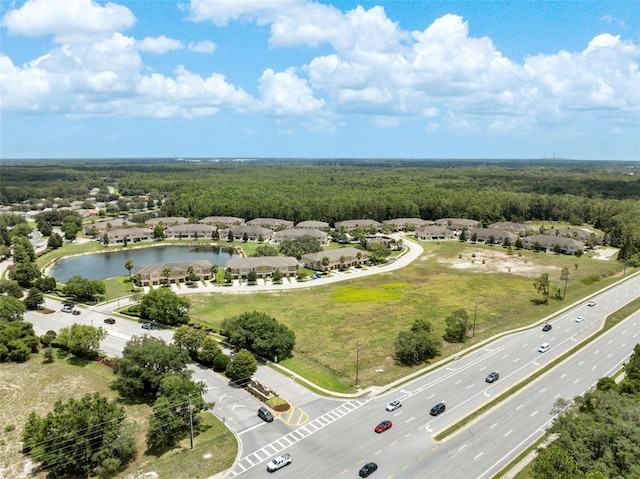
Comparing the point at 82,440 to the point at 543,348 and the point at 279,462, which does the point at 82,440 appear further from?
the point at 543,348

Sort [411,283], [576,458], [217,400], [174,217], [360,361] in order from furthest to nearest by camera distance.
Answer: [174,217] < [411,283] < [360,361] < [217,400] < [576,458]

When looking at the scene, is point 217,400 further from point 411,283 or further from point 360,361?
point 411,283

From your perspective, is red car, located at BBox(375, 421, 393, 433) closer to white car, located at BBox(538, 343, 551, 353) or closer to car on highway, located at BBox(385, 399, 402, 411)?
car on highway, located at BBox(385, 399, 402, 411)

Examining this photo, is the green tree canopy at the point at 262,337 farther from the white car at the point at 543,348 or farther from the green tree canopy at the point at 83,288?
the green tree canopy at the point at 83,288

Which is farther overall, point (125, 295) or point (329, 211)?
point (329, 211)

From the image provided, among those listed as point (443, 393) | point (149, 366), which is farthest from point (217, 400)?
point (443, 393)

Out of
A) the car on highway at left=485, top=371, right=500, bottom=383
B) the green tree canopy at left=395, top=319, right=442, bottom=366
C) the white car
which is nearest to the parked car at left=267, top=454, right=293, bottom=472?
the green tree canopy at left=395, top=319, right=442, bottom=366
